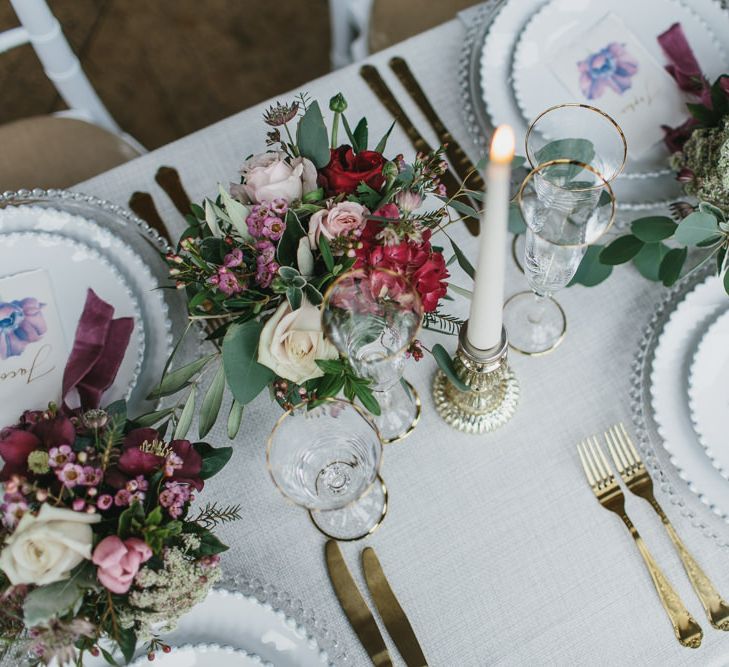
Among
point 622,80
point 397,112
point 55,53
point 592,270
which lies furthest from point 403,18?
point 592,270

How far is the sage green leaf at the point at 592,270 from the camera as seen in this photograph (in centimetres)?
95

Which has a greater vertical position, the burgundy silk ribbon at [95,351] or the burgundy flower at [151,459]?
the burgundy silk ribbon at [95,351]

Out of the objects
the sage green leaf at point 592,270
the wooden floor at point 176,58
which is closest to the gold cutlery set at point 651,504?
the sage green leaf at point 592,270

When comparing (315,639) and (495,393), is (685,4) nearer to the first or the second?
(495,393)

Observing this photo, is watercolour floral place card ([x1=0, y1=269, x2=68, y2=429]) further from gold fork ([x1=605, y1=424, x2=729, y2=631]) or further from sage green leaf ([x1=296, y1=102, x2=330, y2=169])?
gold fork ([x1=605, y1=424, x2=729, y2=631])

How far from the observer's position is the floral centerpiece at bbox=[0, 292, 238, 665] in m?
0.61

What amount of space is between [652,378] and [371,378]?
1.34 feet

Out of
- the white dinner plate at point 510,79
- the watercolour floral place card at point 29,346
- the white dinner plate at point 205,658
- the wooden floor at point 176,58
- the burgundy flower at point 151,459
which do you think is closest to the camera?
the burgundy flower at point 151,459

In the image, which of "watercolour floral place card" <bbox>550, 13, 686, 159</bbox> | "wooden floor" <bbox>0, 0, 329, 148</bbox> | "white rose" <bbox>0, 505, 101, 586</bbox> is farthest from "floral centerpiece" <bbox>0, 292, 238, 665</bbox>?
"wooden floor" <bbox>0, 0, 329, 148</bbox>

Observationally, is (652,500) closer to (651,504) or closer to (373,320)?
(651,504)

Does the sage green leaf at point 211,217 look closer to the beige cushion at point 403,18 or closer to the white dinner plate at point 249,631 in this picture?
the white dinner plate at point 249,631

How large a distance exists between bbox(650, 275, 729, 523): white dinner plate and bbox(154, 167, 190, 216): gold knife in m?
0.73

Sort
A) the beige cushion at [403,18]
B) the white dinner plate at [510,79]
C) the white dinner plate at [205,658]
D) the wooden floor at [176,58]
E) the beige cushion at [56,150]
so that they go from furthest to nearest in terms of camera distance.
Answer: the wooden floor at [176,58] → the beige cushion at [403,18] → the beige cushion at [56,150] → the white dinner plate at [510,79] → the white dinner plate at [205,658]

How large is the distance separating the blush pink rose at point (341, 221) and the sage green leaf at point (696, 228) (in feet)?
1.42
